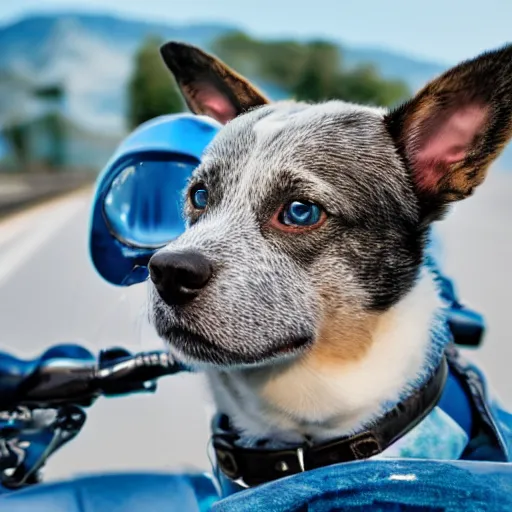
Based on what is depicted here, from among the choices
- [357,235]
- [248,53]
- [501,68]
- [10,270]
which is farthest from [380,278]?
[10,270]

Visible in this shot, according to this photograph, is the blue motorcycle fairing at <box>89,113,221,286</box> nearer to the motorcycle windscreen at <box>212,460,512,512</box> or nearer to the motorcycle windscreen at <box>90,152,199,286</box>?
the motorcycle windscreen at <box>90,152,199,286</box>

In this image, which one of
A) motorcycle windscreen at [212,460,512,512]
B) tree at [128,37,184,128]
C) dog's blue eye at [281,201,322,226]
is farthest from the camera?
tree at [128,37,184,128]

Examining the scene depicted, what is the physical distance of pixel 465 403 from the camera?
1.25m

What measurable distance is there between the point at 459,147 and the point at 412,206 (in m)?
0.11

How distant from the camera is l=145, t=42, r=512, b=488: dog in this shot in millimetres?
1056

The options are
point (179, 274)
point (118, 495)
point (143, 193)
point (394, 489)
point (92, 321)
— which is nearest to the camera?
point (394, 489)

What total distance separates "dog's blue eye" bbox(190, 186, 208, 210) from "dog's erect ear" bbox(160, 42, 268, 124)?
160 millimetres

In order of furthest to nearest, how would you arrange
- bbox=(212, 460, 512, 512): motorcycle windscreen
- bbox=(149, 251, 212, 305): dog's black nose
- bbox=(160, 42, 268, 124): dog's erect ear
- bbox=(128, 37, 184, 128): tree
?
bbox=(128, 37, 184, 128): tree, bbox=(160, 42, 268, 124): dog's erect ear, bbox=(149, 251, 212, 305): dog's black nose, bbox=(212, 460, 512, 512): motorcycle windscreen

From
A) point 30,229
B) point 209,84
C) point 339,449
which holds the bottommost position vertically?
point 30,229

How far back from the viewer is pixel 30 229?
164 centimetres

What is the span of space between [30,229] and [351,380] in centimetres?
80

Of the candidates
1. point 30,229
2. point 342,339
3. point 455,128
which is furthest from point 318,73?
point 30,229

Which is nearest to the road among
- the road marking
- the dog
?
the road marking

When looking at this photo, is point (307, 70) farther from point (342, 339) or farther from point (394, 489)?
point (394, 489)
